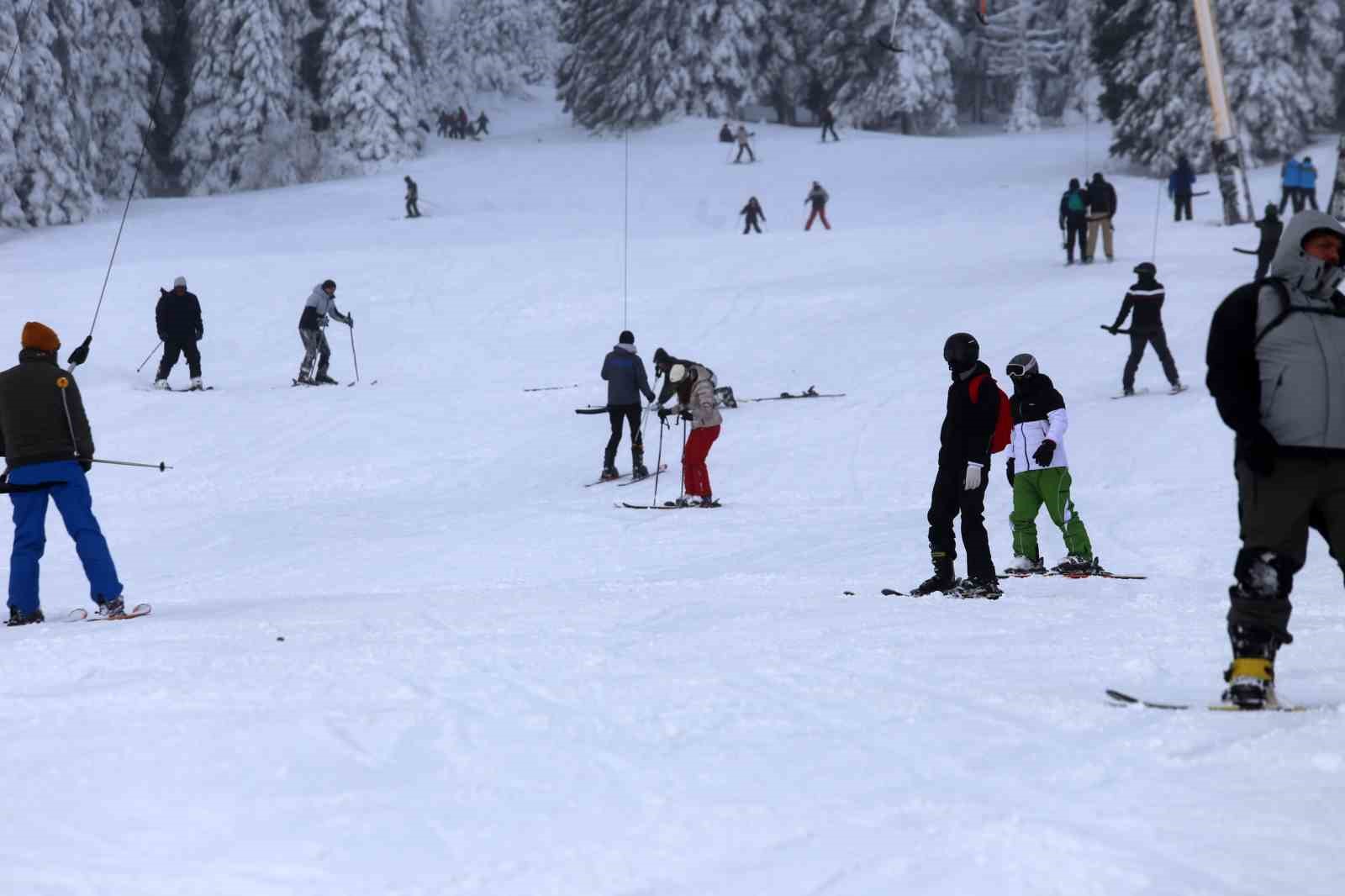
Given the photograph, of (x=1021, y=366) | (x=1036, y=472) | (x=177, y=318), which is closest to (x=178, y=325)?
(x=177, y=318)

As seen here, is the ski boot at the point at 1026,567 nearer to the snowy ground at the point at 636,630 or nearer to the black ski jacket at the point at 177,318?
the snowy ground at the point at 636,630

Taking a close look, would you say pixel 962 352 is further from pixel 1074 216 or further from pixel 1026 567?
pixel 1074 216

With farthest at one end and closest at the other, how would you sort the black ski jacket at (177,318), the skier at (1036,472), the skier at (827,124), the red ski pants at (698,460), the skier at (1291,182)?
1. the skier at (827,124)
2. the skier at (1291,182)
3. the black ski jacket at (177,318)
4. the red ski pants at (698,460)
5. the skier at (1036,472)

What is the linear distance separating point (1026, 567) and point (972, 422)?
1829mm

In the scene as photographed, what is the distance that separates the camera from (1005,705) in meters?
5.10

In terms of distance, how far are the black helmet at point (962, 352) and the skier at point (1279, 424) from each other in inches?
113

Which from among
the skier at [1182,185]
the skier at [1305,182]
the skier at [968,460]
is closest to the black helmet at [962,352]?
the skier at [968,460]

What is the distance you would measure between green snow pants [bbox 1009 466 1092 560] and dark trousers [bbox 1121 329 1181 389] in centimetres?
764

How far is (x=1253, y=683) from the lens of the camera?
187 inches

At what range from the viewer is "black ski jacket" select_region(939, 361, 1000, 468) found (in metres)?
7.90

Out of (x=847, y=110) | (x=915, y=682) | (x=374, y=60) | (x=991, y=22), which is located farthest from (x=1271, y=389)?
(x=991, y=22)

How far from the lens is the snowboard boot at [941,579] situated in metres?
8.18

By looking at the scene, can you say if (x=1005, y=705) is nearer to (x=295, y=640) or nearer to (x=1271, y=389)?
(x=1271, y=389)

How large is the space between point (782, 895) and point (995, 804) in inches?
31.1
